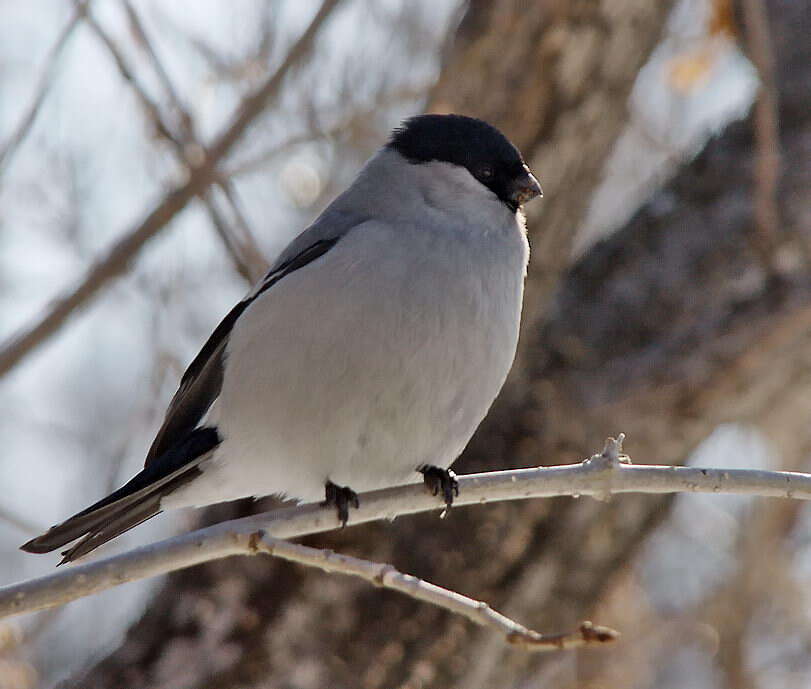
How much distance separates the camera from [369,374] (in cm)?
302

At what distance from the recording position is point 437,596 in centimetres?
238

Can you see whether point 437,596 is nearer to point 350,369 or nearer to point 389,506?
point 389,506

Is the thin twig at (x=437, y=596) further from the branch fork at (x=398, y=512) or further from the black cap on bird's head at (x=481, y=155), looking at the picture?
the black cap on bird's head at (x=481, y=155)

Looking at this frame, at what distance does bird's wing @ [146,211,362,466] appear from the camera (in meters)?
3.36

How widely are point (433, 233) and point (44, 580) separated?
1.46 m

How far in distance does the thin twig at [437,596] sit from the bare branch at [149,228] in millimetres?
1115

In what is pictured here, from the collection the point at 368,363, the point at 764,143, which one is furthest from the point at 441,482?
the point at 764,143

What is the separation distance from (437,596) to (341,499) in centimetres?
71

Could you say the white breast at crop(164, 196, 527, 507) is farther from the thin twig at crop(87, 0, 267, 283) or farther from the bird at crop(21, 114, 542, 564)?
the thin twig at crop(87, 0, 267, 283)


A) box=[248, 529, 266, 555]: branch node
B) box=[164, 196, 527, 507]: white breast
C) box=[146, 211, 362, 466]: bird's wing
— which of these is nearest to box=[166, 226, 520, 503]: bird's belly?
box=[164, 196, 527, 507]: white breast

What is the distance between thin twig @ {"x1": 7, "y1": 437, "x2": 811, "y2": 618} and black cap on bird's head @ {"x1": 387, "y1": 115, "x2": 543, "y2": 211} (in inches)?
39.2

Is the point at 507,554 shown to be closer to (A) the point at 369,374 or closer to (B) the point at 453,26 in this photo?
(A) the point at 369,374

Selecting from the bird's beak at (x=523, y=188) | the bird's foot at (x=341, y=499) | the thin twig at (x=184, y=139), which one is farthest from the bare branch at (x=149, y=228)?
the bird's foot at (x=341, y=499)

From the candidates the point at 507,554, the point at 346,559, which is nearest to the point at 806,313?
the point at 507,554
